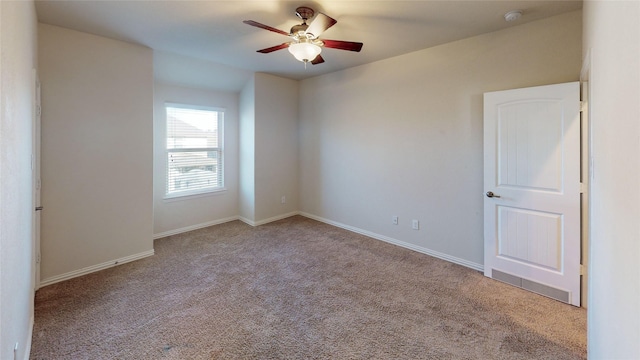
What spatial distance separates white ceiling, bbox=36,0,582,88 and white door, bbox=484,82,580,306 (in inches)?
30.1

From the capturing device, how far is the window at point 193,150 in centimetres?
444

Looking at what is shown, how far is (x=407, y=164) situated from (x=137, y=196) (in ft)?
11.4

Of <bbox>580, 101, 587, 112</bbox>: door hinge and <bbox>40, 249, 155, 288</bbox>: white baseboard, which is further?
<bbox>40, 249, 155, 288</bbox>: white baseboard

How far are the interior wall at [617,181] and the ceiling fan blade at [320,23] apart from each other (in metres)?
1.58

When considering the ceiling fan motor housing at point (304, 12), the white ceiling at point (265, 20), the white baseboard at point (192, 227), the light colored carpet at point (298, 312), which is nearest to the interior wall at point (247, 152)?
the white baseboard at point (192, 227)

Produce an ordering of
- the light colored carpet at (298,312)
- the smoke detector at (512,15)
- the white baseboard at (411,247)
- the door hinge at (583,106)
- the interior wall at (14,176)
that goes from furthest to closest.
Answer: the white baseboard at (411,247) → the smoke detector at (512,15) → the door hinge at (583,106) → the light colored carpet at (298,312) → the interior wall at (14,176)

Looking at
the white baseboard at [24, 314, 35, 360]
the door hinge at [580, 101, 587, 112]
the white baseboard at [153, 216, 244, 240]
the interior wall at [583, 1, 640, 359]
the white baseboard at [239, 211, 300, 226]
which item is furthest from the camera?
the white baseboard at [239, 211, 300, 226]

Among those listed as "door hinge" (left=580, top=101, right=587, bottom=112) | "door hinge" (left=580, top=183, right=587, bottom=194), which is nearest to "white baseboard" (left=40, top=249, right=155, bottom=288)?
"door hinge" (left=580, top=183, right=587, bottom=194)

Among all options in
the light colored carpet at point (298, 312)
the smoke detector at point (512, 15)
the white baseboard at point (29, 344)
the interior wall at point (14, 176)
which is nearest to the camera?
the interior wall at point (14, 176)

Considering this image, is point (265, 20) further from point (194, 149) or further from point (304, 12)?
point (194, 149)

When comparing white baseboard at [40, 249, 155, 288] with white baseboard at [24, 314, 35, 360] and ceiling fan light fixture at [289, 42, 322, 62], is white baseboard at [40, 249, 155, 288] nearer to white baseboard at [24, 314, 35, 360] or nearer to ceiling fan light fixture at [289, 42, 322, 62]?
white baseboard at [24, 314, 35, 360]

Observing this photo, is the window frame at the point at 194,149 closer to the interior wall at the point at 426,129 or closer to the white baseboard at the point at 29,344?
the interior wall at the point at 426,129

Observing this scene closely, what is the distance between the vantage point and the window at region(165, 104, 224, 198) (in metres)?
4.44

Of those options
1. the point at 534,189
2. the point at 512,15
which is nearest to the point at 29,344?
the point at 534,189
